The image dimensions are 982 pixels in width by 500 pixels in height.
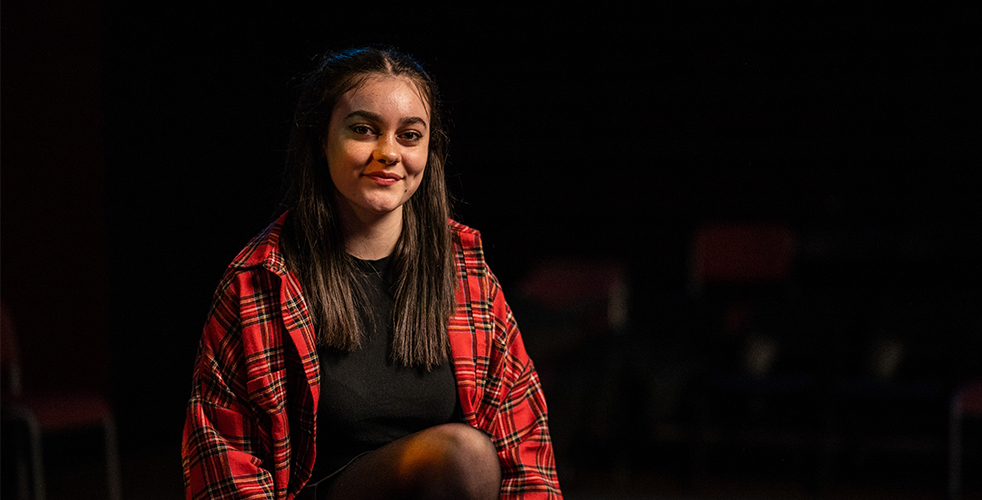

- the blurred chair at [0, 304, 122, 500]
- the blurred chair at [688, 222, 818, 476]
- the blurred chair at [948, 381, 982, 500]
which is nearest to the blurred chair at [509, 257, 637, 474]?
the blurred chair at [688, 222, 818, 476]

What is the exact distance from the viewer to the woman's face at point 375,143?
1.56m

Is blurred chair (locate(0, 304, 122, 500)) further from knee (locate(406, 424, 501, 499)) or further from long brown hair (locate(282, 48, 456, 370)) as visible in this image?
knee (locate(406, 424, 501, 499))

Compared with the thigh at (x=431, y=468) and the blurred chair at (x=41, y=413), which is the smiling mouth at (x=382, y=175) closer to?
the thigh at (x=431, y=468)

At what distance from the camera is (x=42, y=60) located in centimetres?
453

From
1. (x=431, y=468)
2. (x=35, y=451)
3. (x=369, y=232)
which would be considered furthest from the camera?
(x=35, y=451)

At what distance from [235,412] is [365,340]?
24 cm

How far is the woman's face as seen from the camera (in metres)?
1.56

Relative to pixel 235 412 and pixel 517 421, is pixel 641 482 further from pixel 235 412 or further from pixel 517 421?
pixel 235 412

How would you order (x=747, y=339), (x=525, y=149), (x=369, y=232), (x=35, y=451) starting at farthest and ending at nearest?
(x=525, y=149), (x=747, y=339), (x=35, y=451), (x=369, y=232)

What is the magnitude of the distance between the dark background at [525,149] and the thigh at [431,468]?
2.96m

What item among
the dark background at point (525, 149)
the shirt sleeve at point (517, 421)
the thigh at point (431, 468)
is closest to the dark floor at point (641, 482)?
the dark background at point (525, 149)

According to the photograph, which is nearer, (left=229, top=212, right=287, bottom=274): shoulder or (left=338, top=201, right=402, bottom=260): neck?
(left=229, top=212, right=287, bottom=274): shoulder

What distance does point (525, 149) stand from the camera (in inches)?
195

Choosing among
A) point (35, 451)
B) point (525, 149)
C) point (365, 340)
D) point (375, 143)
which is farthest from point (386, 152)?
point (525, 149)
